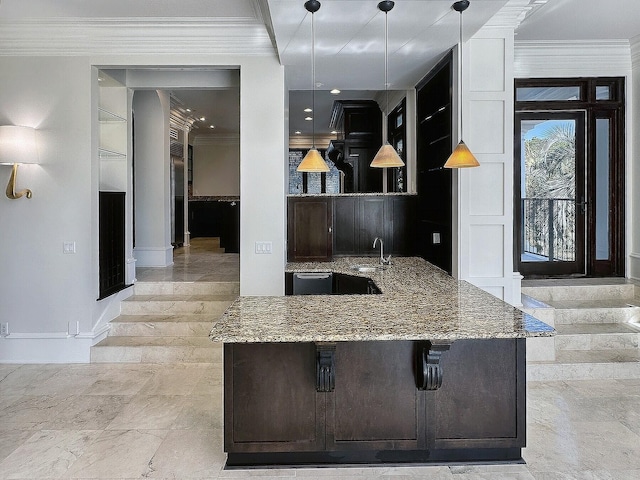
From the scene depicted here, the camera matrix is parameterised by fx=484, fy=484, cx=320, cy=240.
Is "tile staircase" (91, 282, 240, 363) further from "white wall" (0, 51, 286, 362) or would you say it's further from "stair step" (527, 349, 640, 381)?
"stair step" (527, 349, 640, 381)

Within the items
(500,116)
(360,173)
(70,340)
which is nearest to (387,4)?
(500,116)

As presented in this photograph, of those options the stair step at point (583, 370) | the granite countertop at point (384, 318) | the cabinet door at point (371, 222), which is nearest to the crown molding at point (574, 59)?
the cabinet door at point (371, 222)

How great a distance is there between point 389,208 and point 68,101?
3499 millimetres

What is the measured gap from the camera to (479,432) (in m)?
2.54

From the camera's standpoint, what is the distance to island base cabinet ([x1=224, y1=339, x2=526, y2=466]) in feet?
8.20

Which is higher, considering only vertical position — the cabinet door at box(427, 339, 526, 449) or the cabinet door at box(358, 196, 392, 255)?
the cabinet door at box(358, 196, 392, 255)

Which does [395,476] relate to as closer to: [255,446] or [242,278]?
[255,446]

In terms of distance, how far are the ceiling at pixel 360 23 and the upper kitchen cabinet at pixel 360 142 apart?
272 cm

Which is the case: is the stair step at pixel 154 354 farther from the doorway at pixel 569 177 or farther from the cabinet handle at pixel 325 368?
the doorway at pixel 569 177

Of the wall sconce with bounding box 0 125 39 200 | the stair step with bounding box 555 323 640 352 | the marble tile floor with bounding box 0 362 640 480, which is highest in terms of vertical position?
the wall sconce with bounding box 0 125 39 200

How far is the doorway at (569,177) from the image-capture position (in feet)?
18.8

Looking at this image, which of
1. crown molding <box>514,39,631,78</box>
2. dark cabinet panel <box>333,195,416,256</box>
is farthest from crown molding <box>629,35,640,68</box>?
dark cabinet panel <box>333,195,416,256</box>

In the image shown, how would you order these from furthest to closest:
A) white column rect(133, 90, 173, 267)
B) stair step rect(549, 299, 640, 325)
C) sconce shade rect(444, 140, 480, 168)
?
white column rect(133, 90, 173, 267) → stair step rect(549, 299, 640, 325) → sconce shade rect(444, 140, 480, 168)

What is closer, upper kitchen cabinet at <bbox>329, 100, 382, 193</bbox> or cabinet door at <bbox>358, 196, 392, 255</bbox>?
cabinet door at <bbox>358, 196, 392, 255</bbox>
